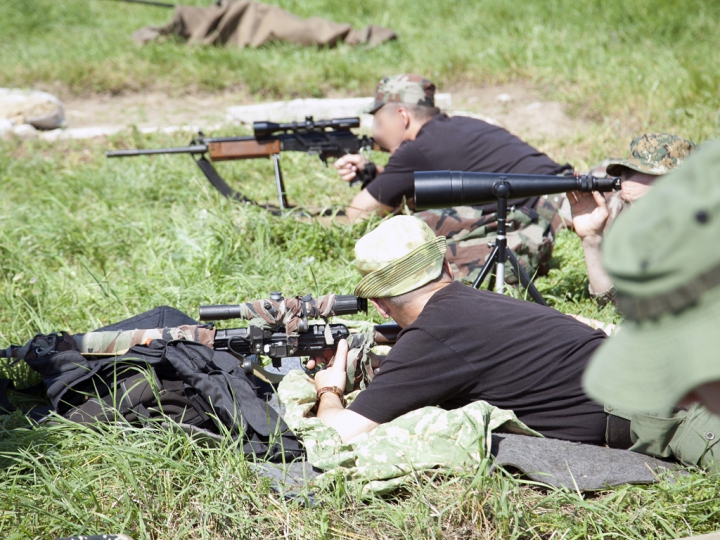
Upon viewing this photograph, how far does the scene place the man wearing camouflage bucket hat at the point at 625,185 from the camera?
11.9 feet

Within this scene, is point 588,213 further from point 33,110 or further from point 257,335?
point 33,110

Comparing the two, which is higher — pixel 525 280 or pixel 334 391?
pixel 525 280

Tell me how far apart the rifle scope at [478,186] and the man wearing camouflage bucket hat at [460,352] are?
0.49 m

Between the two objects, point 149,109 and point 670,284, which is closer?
point 670,284

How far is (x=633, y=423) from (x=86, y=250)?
13.3 ft

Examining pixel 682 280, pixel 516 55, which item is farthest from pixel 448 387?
pixel 516 55

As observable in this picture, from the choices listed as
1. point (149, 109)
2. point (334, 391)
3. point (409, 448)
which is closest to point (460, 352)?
point (409, 448)

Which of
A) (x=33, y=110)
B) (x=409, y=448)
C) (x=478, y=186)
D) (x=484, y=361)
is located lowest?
(x=33, y=110)

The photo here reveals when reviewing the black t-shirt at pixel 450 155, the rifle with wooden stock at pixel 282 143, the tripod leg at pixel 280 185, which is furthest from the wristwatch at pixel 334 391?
the rifle with wooden stock at pixel 282 143

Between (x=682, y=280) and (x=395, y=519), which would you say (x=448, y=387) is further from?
(x=682, y=280)

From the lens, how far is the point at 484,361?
266 cm

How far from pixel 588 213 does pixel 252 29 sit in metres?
7.51

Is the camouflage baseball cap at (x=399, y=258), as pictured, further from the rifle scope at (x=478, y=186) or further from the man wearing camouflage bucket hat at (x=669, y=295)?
the man wearing camouflage bucket hat at (x=669, y=295)

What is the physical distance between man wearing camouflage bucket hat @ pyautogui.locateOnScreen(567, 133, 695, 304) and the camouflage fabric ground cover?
60.4 inches
